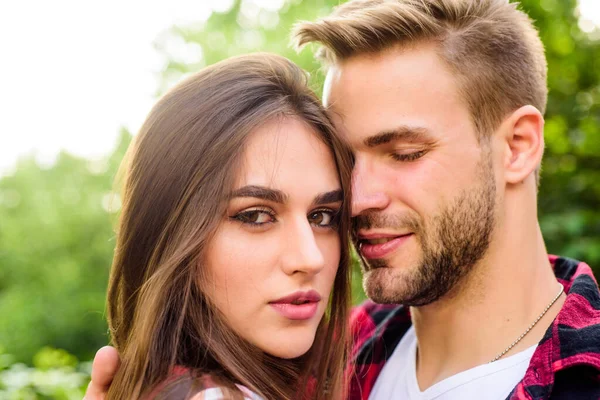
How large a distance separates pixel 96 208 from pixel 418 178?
41.2 ft

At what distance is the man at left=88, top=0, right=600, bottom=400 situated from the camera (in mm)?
2490

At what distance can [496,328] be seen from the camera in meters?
2.51

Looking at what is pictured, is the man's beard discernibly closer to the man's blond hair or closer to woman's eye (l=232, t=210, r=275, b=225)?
the man's blond hair

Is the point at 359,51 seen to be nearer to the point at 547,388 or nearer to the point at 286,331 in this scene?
the point at 286,331

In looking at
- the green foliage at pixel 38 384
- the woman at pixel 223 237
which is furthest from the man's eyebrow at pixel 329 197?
the green foliage at pixel 38 384

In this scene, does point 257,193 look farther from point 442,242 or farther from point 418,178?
point 442,242

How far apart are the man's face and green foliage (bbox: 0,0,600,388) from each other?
329 millimetres

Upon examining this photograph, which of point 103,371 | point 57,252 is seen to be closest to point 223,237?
point 103,371

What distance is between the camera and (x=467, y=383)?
2.42 m

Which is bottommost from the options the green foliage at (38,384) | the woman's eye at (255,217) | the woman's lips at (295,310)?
the green foliage at (38,384)

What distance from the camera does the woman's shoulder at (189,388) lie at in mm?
1719

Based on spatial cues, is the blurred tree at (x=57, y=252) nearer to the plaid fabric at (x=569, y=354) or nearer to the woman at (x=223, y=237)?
the woman at (x=223, y=237)

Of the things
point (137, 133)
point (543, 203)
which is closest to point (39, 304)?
point (543, 203)

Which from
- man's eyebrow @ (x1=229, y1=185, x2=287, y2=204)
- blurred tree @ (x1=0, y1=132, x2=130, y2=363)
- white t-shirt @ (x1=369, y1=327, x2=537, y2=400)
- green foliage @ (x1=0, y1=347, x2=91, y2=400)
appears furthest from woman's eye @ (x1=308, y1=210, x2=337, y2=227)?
blurred tree @ (x1=0, y1=132, x2=130, y2=363)
